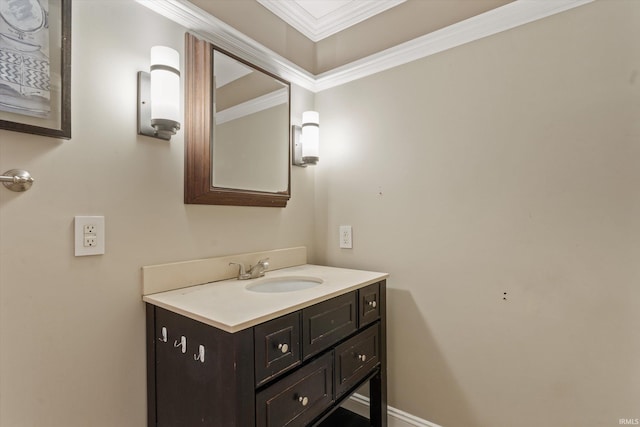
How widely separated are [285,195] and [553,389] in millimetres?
1517

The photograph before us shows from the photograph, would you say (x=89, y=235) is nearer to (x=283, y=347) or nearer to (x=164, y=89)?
(x=164, y=89)

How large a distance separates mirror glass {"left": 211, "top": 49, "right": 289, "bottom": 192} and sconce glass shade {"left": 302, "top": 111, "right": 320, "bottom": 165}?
102 millimetres

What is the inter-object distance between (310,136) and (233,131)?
1.61 ft

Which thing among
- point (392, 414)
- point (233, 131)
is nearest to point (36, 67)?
point (233, 131)

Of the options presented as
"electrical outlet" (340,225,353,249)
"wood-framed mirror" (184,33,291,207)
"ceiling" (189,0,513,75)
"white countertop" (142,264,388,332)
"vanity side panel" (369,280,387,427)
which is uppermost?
"ceiling" (189,0,513,75)

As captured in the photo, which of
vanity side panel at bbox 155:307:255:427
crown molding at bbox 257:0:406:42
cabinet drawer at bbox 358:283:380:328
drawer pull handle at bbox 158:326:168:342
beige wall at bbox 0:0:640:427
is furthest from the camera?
crown molding at bbox 257:0:406:42

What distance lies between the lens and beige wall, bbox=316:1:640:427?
1.18 meters

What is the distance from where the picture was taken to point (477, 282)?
147 centimetres

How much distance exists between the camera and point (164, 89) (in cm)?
116

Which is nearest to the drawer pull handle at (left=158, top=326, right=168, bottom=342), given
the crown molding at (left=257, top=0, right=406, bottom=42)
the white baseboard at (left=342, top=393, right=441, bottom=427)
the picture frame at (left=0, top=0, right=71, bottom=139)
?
the picture frame at (left=0, top=0, right=71, bottom=139)

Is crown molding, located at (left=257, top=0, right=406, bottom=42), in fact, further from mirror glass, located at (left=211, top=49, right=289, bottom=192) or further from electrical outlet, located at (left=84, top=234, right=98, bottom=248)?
electrical outlet, located at (left=84, top=234, right=98, bottom=248)

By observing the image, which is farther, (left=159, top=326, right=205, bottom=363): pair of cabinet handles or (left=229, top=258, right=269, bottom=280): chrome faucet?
(left=229, top=258, right=269, bottom=280): chrome faucet

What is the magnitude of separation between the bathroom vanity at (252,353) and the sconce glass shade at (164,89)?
2.17 feet

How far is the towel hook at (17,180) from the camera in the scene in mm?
920
